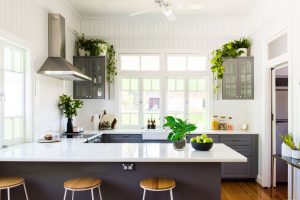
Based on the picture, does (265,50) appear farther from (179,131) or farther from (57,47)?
Result: (57,47)

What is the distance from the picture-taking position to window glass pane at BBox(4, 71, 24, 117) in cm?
337

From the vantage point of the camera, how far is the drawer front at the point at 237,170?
5.25 metres

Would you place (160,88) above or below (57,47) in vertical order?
below

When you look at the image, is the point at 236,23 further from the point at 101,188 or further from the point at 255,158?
the point at 101,188

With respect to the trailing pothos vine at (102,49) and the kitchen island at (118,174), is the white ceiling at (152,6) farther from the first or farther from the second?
the kitchen island at (118,174)

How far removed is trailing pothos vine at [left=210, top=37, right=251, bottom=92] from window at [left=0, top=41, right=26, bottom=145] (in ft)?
11.9

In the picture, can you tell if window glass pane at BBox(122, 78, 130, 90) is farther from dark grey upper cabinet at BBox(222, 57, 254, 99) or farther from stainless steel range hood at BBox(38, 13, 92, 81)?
dark grey upper cabinet at BBox(222, 57, 254, 99)

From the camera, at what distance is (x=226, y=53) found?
18.5 feet

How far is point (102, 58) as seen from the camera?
5.61 meters

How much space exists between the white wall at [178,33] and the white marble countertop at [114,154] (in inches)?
103

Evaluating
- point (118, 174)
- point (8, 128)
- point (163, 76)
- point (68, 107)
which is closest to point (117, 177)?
point (118, 174)

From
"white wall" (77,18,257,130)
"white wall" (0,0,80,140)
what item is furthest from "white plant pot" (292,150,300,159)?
"white wall" (0,0,80,140)

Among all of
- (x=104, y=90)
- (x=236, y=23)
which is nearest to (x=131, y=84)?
(x=104, y=90)

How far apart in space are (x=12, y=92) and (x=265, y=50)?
4.18 meters
